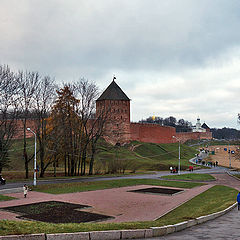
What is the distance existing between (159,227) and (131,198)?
12.2 m

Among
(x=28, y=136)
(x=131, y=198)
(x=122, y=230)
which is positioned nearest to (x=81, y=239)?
(x=122, y=230)

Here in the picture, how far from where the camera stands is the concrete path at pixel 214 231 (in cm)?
877

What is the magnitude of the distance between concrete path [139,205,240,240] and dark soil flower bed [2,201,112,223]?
4.91m

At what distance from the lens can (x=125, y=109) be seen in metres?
79.9

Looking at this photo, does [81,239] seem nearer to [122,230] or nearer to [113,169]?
[122,230]

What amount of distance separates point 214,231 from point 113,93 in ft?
230

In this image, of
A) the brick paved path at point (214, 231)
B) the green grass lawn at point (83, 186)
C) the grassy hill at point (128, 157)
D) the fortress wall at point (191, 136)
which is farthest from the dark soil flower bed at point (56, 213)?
the fortress wall at point (191, 136)

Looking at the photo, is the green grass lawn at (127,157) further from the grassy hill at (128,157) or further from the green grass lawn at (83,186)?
the green grass lawn at (83,186)

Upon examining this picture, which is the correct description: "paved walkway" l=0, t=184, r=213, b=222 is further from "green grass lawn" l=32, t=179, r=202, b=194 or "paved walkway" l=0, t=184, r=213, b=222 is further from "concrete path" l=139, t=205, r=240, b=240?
"concrete path" l=139, t=205, r=240, b=240

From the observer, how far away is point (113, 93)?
78688 mm

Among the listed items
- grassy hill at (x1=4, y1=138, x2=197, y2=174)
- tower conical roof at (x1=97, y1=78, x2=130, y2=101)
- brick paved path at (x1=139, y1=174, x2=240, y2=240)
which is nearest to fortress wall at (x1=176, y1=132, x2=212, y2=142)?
grassy hill at (x1=4, y1=138, x2=197, y2=174)

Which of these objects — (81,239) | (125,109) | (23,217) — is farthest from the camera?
(125,109)

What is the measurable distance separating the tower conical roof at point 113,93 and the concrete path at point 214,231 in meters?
66.6

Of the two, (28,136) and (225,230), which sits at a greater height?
(28,136)
